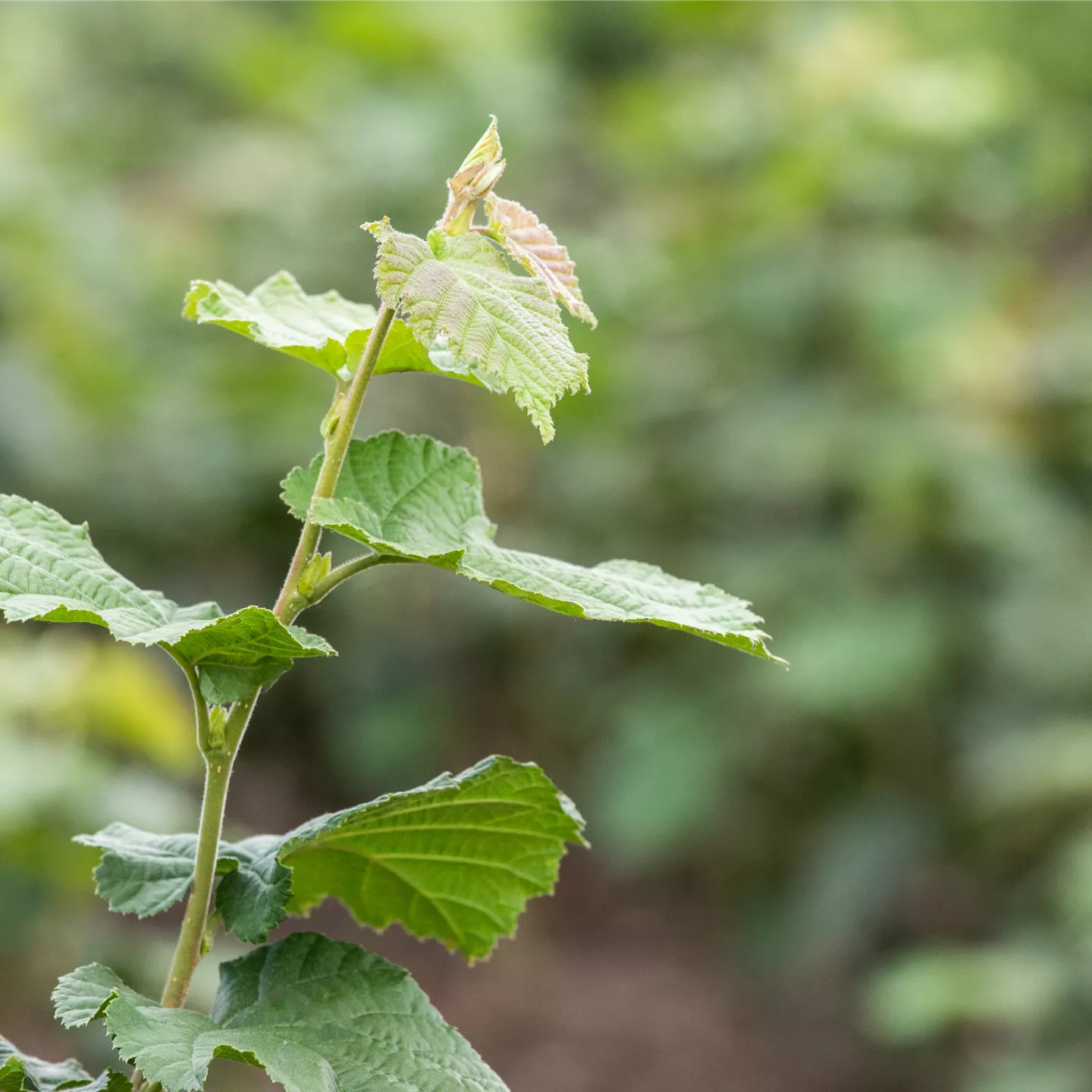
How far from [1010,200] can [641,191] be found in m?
1.02

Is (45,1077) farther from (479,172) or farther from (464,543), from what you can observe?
(479,172)

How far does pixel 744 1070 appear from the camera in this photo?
2.95 metres

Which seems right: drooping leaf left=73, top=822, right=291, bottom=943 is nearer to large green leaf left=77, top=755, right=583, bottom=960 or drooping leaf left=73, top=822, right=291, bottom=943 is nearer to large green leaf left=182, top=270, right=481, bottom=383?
large green leaf left=77, top=755, right=583, bottom=960

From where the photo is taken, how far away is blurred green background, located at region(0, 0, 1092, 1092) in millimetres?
2859

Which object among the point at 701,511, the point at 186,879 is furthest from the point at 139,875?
the point at 701,511

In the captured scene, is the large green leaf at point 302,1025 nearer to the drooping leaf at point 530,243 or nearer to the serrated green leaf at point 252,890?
the serrated green leaf at point 252,890

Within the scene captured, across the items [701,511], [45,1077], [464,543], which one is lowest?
[45,1077]

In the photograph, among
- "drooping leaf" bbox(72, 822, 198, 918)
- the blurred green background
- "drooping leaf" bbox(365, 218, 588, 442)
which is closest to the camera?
"drooping leaf" bbox(365, 218, 588, 442)

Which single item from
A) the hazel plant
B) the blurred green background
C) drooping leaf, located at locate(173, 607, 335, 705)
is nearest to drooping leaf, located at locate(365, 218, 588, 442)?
the hazel plant

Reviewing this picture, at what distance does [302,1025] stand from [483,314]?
294mm

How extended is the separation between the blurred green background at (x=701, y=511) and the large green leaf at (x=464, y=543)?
1.69 meters

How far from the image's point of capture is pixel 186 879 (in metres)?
0.61

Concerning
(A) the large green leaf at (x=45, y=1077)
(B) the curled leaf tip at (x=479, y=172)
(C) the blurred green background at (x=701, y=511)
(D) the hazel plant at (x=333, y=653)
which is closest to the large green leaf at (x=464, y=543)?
(D) the hazel plant at (x=333, y=653)

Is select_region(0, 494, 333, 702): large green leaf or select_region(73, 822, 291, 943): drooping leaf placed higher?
select_region(0, 494, 333, 702): large green leaf
